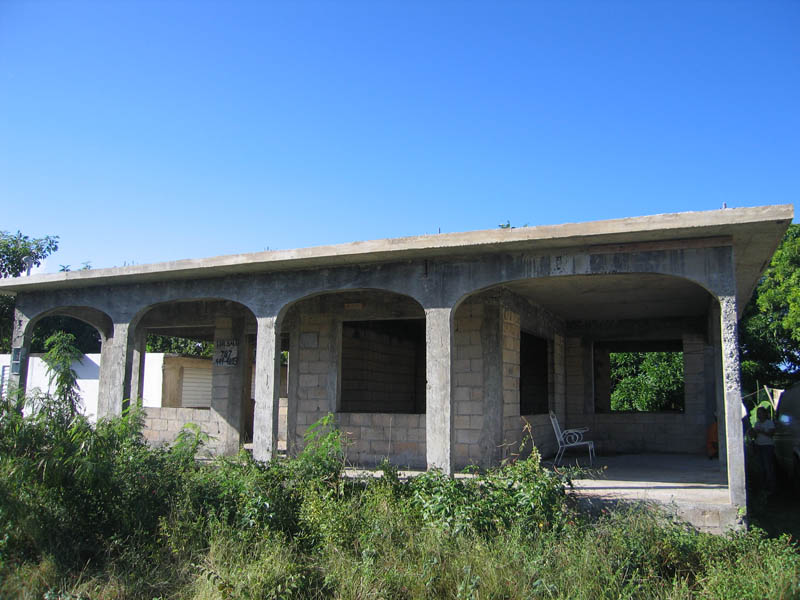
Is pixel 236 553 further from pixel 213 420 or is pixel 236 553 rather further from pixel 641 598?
pixel 213 420

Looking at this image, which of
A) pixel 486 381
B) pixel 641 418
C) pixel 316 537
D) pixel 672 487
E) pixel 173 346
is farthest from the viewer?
pixel 173 346

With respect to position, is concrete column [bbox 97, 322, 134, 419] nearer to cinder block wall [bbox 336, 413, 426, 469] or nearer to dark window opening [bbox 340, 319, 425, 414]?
cinder block wall [bbox 336, 413, 426, 469]

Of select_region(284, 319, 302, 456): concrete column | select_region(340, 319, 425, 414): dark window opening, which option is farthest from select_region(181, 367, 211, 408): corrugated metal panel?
select_region(284, 319, 302, 456): concrete column

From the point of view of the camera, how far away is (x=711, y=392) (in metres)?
12.5

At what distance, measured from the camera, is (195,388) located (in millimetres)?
20422

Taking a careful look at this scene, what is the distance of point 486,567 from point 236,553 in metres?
2.28

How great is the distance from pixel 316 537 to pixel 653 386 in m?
18.4

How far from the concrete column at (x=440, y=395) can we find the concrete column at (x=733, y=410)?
9.61 feet

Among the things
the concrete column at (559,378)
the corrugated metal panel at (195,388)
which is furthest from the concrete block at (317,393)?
the corrugated metal panel at (195,388)

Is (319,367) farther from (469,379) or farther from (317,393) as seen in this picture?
(469,379)

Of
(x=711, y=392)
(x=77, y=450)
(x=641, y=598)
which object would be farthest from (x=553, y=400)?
(x=77, y=450)

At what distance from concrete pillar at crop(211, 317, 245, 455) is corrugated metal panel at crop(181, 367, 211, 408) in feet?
26.6

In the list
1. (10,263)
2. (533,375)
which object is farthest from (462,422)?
(10,263)

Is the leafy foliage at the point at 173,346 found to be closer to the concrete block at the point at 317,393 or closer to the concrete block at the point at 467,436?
the concrete block at the point at 317,393
